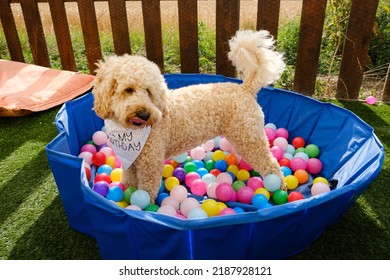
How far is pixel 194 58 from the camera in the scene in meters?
4.50

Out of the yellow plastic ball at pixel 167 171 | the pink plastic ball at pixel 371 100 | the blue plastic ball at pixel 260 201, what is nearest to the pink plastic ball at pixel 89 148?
the yellow plastic ball at pixel 167 171

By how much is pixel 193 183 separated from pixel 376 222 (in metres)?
1.44

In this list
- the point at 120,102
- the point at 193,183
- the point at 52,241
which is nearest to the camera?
the point at 120,102

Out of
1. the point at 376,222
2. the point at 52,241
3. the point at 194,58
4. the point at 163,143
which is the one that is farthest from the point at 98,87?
the point at 194,58

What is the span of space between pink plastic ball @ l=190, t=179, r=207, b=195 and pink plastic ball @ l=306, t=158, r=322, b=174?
3.40 feet

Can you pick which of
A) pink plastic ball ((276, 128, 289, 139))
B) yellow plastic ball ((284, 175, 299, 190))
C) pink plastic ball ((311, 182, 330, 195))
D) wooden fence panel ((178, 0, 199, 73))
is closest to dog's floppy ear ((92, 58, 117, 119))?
yellow plastic ball ((284, 175, 299, 190))

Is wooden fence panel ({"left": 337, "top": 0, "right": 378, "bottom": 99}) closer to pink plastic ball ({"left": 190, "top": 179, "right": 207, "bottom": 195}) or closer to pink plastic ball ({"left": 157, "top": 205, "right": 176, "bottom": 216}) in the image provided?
pink plastic ball ({"left": 190, "top": 179, "right": 207, "bottom": 195})

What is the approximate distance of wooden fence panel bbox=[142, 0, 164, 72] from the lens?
14.2 ft

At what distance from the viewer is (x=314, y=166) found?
319cm

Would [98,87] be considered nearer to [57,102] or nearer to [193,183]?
[193,183]

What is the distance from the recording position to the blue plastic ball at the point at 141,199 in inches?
101

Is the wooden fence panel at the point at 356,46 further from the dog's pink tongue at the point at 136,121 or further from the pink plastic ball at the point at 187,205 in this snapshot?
the dog's pink tongue at the point at 136,121

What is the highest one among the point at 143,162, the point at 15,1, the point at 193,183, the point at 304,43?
the point at 15,1

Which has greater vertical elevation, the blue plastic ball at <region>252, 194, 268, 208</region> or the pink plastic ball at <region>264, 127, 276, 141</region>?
the pink plastic ball at <region>264, 127, 276, 141</region>
